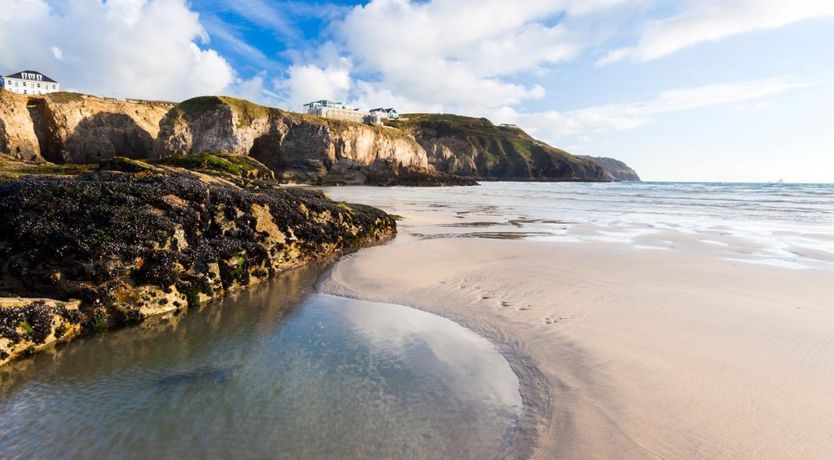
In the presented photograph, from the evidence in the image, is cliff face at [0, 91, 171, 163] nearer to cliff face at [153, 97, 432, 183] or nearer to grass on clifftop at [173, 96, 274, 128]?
cliff face at [153, 97, 432, 183]

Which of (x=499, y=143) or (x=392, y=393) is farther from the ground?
(x=499, y=143)

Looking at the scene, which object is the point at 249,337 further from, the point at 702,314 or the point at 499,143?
the point at 499,143

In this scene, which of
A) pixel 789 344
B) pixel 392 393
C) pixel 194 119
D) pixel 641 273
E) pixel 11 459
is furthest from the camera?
pixel 194 119

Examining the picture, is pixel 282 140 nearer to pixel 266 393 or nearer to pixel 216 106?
pixel 216 106

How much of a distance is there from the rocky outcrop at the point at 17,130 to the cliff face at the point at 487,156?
77177 mm

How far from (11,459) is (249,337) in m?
2.49

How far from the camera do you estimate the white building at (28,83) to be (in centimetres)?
8881

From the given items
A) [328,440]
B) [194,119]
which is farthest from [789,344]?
[194,119]

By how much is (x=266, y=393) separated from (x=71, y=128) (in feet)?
213

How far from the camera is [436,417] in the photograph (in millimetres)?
3635

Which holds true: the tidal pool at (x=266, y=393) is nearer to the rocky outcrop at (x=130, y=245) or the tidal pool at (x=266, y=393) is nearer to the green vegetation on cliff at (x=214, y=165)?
the rocky outcrop at (x=130, y=245)

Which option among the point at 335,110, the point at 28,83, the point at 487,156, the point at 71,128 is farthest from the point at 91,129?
the point at 487,156

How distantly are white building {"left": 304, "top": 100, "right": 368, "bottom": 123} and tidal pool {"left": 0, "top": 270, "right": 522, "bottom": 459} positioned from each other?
119363mm

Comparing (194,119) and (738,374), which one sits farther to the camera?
(194,119)
